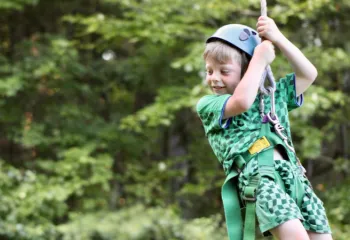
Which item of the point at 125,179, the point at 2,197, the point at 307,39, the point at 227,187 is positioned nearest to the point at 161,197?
the point at 125,179

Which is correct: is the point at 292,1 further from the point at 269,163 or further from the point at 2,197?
the point at 269,163

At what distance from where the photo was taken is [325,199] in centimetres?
716

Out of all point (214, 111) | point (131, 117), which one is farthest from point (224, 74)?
point (131, 117)

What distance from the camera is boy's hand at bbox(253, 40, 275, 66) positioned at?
7.33 feet

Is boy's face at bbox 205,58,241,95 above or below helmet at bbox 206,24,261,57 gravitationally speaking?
below

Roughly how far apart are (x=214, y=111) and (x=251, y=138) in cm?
17

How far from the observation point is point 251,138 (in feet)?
7.52

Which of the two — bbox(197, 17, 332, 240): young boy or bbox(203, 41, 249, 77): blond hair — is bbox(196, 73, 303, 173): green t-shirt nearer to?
bbox(197, 17, 332, 240): young boy

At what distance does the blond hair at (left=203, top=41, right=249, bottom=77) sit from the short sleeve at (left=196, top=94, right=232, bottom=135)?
135 mm

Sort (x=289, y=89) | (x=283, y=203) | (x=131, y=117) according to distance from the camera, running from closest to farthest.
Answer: (x=283, y=203) → (x=289, y=89) → (x=131, y=117)

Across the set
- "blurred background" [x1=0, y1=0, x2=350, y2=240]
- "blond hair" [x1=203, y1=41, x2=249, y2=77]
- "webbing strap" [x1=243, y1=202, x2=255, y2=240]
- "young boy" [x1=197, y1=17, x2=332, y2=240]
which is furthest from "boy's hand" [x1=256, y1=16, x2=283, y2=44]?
"blurred background" [x1=0, y1=0, x2=350, y2=240]

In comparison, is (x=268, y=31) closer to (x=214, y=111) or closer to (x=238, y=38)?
(x=238, y=38)

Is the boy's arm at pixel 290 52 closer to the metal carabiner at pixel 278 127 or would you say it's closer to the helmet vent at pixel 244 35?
the helmet vent at pixel 244 35

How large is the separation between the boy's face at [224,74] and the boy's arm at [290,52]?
16 centimetres
